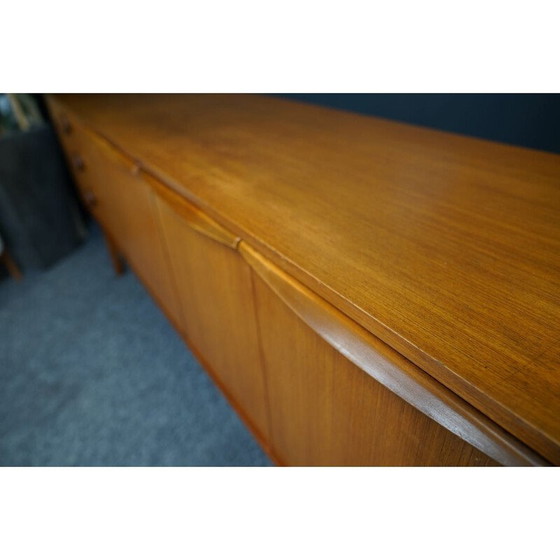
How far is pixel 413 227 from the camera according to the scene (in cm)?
45

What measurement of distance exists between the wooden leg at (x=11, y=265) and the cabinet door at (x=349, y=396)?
1.41 metres

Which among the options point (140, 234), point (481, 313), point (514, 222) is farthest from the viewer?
point (140, 234)

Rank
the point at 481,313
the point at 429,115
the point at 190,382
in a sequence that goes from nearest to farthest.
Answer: the point at 481,313 < the point at 429,115 < the point at 190,382

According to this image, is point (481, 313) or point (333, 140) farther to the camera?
Answer: point (333, 140)

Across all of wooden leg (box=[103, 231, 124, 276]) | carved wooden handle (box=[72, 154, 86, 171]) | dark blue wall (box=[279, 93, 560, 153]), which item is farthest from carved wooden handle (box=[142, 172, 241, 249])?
wooden leg (box=[103, 231, 124, 276])

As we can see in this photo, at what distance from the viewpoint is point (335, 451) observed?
52cm

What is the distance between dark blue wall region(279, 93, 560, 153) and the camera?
2.20ft

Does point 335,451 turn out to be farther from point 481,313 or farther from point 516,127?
point 516,127

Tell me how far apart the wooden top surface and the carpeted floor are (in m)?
0.68

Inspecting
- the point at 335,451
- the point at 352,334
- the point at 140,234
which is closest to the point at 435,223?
the point at 352,334

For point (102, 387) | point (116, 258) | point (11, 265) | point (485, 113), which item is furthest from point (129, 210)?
point (11, 265)

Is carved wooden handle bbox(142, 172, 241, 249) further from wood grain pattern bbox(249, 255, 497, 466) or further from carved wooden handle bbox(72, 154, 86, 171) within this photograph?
carved wooden handle bbox(72, 154, 86, 171)

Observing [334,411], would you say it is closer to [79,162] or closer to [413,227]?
[413,227]

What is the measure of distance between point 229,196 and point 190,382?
2.49 feet
